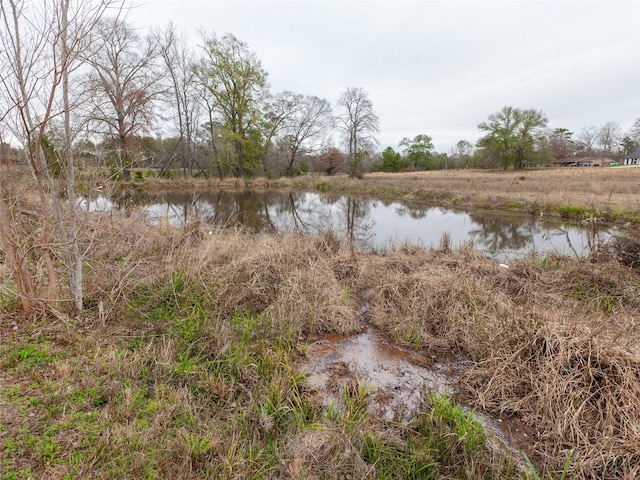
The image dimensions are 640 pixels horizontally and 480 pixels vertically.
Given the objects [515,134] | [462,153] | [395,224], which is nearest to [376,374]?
[395,224]

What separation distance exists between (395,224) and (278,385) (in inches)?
417

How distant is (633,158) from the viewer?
141ft

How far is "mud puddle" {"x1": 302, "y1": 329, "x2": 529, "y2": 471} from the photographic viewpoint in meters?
2.50

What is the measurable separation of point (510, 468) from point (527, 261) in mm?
5013

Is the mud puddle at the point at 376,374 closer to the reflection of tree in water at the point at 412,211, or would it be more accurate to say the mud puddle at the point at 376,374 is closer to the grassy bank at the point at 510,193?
the grassy bank at the point at 510,193

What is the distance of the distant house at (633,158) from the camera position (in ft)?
140

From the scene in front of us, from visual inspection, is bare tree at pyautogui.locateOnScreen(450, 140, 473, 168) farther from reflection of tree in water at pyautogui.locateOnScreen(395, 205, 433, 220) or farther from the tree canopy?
reflection of tree in water at pyautogui.locateOnScreen(395, 205, 433, 220)

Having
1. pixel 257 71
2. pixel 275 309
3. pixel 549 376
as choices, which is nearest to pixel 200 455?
pixel 275 309

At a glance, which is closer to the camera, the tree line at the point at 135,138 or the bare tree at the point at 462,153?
the tree line at the point at 135,138

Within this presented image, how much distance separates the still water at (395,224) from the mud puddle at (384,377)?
3837mm

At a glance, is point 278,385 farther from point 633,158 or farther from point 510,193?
point 633,158

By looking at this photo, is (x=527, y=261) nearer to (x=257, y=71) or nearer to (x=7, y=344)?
(x=7, y=344)

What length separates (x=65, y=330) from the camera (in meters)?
2.98

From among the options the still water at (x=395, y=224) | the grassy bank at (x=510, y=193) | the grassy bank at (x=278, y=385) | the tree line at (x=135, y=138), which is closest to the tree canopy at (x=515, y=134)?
the tree line at (x=135, y=138)
